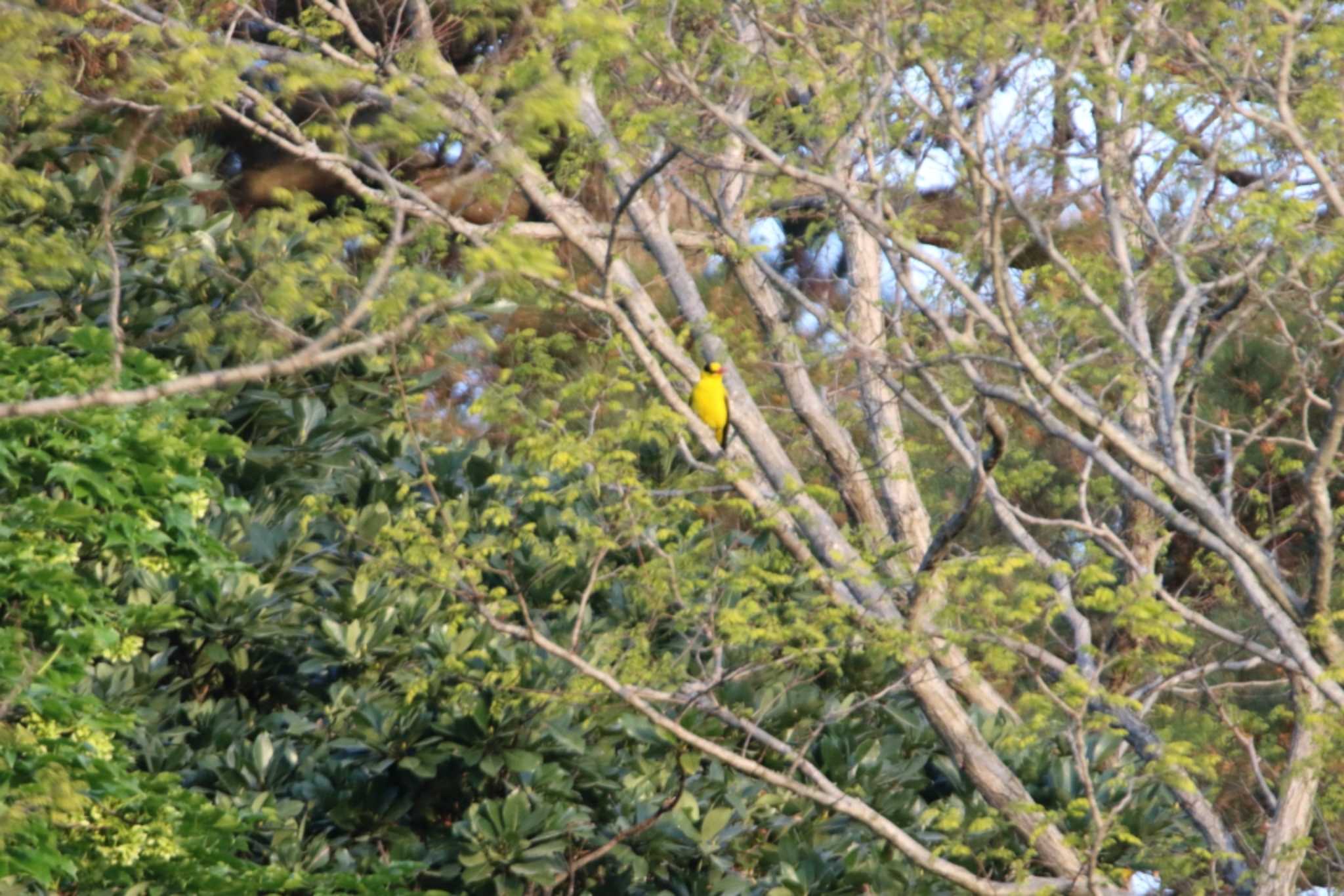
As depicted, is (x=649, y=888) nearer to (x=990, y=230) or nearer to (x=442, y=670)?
(x=442, y=670)

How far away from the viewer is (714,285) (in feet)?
34.5

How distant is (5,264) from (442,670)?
2.45m

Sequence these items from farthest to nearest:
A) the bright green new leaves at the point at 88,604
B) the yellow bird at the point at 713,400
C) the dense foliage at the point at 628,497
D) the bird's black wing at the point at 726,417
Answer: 1. the yellow bird at the point at 713,400
2. the bird's black wing at the point at 726,417
3. the dense foliage at the point at 628,497
4. the bright green new leaves at the point at 88,604

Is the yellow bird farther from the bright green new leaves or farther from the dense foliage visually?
the bright green new leaves

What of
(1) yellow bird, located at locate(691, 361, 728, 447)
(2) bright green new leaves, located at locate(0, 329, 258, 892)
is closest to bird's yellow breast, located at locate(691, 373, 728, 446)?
(1) yellow bird, located at locate(691, 361, 728, 447)

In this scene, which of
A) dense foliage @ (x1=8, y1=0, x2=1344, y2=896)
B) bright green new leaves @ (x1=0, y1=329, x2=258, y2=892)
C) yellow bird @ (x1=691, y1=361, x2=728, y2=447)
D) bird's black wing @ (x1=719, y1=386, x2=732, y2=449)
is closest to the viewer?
bright green new leaves @ (x1=0, y1=329, x2=258, y2=892)

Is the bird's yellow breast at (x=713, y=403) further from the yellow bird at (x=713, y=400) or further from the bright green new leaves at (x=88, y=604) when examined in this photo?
the bright green new leaves at (x=88, y=604)

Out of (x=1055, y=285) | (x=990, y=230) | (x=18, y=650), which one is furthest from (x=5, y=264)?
(x=1055, y=285)

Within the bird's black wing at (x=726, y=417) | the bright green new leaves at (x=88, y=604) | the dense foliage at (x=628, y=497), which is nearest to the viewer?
the bright green new leaves at (x=88, y=604)

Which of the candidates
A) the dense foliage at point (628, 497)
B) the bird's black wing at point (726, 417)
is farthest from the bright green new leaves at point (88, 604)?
the bird's black wing at point (726, 417)

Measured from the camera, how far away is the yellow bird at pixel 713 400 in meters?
7.30

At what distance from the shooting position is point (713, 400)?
7402 millimetres

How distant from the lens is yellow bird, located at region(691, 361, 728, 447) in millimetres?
7305

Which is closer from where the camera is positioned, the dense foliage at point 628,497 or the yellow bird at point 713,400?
the dense foliage at point 628,497
